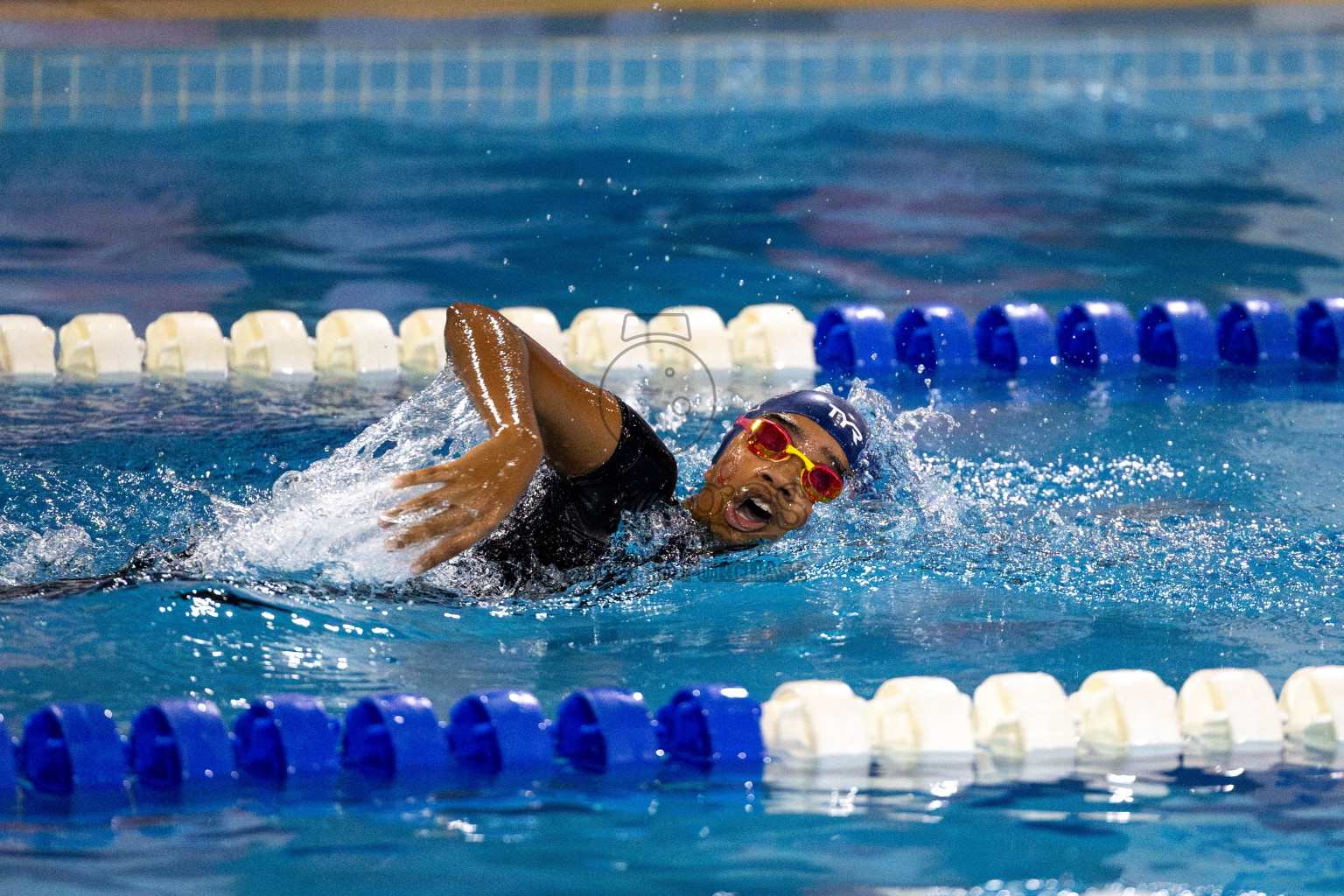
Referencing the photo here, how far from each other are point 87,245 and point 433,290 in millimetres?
1721

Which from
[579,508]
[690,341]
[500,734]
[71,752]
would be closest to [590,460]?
[579,508]

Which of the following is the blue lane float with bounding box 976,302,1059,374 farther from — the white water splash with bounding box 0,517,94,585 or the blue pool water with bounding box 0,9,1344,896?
the white water splash with bounding box 0,517,94,585

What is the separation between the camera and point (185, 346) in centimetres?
504

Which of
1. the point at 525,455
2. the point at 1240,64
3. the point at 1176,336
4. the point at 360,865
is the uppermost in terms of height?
the point at 1240,64

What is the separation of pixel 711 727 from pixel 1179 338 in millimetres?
3695

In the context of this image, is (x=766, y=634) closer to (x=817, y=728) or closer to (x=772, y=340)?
(x=817, y=728)

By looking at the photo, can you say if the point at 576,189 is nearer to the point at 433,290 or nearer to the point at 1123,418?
the point at 433,290

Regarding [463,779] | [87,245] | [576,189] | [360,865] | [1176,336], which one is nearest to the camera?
[360,865]

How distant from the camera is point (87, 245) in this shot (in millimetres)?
6734

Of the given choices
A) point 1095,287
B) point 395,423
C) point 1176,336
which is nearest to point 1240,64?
point 1095,287

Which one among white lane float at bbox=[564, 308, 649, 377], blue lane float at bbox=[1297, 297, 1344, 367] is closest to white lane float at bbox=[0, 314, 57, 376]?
white lane float at bbox=[564, 308, 649, 377]

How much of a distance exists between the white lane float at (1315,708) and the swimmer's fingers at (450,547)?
149cm

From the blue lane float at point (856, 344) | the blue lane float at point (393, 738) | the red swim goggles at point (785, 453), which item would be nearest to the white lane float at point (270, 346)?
the blue lane float at point (856, 344)

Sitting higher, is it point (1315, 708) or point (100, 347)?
point (100, 347)
